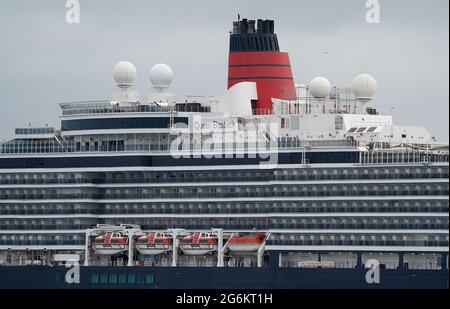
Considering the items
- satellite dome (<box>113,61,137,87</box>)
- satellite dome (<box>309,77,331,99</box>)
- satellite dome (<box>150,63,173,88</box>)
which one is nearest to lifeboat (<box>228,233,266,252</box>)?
satellite dome (<box>309,77,331,99</box>)

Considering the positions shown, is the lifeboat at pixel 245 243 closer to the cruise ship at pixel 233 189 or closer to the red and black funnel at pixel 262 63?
the cruise ship at pixel 233 189

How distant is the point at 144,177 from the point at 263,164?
24.4 ft

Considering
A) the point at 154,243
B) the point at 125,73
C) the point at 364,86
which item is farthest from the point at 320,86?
the point at 154,243

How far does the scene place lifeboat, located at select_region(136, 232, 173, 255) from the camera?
7259 inches

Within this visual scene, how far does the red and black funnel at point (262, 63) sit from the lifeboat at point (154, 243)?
944cm

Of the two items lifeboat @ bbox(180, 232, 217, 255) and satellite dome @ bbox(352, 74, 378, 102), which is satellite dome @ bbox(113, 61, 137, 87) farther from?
satellite dome @ bbox(352, 74, 378, 102)

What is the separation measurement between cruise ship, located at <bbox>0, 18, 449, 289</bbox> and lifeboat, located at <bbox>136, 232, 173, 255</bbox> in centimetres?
7

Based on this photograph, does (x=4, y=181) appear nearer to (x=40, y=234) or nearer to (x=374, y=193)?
(x=40, y=234)

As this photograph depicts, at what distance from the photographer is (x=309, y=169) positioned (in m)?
182

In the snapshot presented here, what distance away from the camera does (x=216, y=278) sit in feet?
598

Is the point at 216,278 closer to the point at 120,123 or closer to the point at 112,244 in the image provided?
the point at 112,244

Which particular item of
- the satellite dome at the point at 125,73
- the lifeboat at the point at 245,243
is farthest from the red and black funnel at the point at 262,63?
the lifeboat at the point at 245,243

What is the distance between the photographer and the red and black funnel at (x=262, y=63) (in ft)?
619
